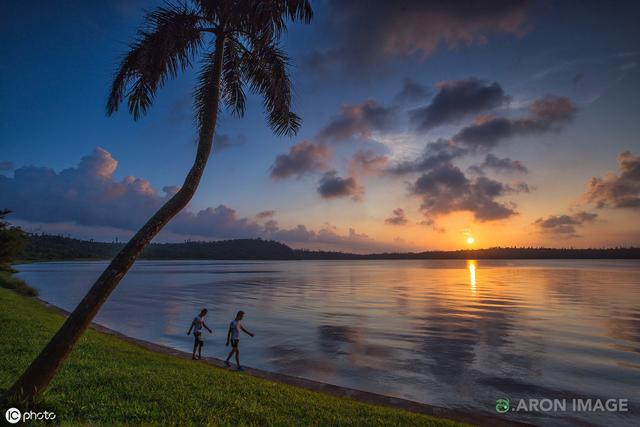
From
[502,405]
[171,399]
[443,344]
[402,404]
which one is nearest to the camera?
[171,399]

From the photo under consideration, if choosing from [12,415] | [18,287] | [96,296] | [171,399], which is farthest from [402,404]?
[18,287]

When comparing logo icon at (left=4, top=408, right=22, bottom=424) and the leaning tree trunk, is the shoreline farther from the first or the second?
logo icon at (left=4, top=408, right=22, bottom=424)

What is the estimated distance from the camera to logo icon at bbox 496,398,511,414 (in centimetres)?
1263

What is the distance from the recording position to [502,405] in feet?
42.7

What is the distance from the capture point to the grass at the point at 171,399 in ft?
25.3

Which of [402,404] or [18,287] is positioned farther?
[18,287]

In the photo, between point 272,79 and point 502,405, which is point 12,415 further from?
point 502,405

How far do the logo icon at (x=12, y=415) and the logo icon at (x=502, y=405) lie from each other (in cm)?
1345

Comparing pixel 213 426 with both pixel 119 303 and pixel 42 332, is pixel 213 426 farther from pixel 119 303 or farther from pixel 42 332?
pixel 119 303

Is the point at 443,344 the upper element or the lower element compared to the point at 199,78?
lower

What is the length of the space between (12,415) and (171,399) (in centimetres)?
332

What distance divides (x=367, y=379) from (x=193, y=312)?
24.4 meters

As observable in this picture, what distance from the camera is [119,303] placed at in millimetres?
44219

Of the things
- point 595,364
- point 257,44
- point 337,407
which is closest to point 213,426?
point 337,407
